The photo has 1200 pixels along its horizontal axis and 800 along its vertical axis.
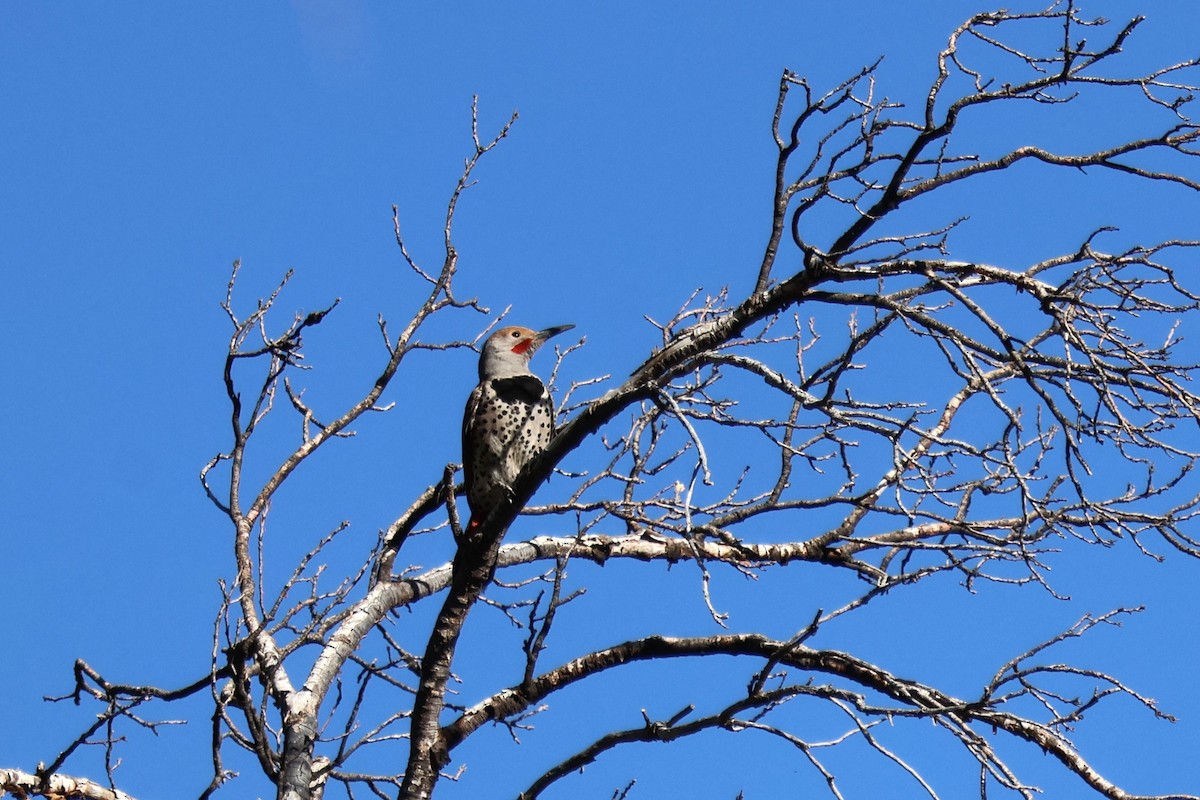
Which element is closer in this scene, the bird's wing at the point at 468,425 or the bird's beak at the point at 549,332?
the bird's wing at the point at 468,425

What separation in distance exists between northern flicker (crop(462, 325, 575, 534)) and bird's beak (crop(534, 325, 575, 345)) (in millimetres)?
484

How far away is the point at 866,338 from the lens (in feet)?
16.3

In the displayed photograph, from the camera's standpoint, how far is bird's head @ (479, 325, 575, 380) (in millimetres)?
6781

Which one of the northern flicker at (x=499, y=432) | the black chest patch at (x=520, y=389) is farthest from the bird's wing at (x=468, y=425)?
the black chest patch at (x=520, y=389)

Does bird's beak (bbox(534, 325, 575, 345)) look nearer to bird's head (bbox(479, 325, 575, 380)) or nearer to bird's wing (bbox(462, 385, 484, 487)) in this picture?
bird's head (bbox(479, 325, 575, 380))

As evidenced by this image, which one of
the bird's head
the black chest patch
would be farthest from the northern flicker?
the bird's head

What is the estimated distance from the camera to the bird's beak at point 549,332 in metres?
7.01

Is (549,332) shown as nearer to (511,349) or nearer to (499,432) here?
(511,349)

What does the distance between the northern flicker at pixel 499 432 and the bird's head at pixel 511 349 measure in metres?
0.22

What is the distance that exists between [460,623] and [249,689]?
86 centimetres

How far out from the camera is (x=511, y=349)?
6906mm

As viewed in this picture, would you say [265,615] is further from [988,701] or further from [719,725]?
[988,701]

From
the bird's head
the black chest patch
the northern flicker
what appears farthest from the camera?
the bird's head

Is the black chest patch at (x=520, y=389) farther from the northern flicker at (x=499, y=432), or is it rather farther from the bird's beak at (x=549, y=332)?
the bird's beak at (x=549, y=332)
